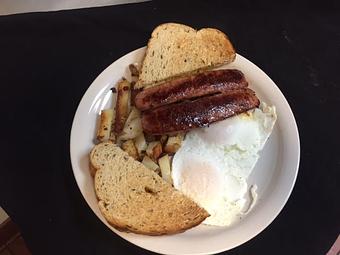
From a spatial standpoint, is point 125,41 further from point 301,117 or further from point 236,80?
point 301,117

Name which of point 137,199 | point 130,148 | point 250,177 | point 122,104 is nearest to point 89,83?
point 122,104

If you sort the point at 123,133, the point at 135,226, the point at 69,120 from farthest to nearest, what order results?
1. the point at 69,120
2. the point at 123,133
3. the point at 135,226

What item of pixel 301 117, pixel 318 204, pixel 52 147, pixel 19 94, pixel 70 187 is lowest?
pixel 318 204

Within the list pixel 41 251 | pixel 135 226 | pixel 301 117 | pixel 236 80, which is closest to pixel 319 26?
pixel 301 117

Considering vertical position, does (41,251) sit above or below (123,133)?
below

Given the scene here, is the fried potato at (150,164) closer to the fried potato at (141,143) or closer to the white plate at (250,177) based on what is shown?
the fried potato at (141,143)

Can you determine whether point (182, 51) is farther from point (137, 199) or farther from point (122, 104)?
point (137, 199)
